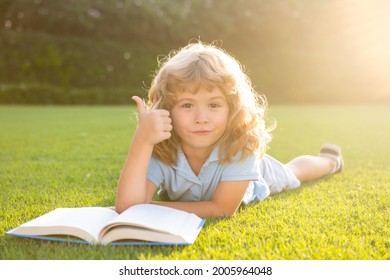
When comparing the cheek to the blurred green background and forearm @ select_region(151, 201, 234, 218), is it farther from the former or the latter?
the blurred green background

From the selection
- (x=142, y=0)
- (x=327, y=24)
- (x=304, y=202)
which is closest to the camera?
(x=304, y=202)

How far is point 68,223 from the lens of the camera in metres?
2.21

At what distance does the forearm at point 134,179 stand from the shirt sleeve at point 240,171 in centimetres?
49

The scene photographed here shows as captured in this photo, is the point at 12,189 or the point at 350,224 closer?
the point at 350,224

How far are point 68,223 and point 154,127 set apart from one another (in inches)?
29.8

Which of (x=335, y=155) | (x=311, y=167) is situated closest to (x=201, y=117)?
(x=311, y=167)

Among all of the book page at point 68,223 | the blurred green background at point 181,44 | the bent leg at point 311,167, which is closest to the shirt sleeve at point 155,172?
the book page at point 68,223

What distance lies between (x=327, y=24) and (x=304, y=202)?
23.0m

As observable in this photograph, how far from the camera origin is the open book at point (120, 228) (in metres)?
2.12

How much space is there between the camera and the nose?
8.95 feet

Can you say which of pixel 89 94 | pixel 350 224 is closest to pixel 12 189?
pixel 350 224

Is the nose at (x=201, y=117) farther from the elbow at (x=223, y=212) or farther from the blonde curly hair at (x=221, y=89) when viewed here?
the elbow at (x=223, y=212)

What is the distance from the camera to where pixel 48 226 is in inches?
86.0
